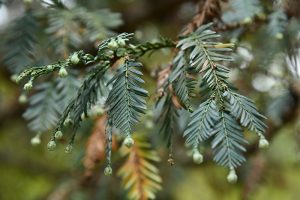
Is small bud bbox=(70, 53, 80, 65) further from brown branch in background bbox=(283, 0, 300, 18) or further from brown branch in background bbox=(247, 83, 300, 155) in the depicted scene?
brown branch in background bbox=(247, 83, 300, 155)

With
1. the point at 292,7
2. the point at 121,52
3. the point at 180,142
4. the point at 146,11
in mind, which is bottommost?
the point at 180,142

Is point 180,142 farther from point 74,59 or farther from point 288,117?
point 74,59

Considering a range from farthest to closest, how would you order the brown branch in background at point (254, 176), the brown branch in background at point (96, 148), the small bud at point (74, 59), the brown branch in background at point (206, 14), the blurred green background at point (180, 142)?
the brown branch in background at point (254, 176)
the blurred green background at point (180, 142)
the brown branch in background at point (96, 148)
the brown branch in background at point (206, 14)
the small bud at point (74, 59)

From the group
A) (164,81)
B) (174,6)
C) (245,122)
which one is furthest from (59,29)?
(174,6)

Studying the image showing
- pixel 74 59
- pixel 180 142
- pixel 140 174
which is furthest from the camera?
pixel 180 142

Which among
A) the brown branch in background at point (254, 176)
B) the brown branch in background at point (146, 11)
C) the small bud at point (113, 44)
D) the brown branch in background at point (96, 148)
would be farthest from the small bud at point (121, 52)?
the brown branch in background at point (146, 11)

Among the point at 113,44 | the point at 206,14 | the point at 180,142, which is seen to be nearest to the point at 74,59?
the point at 113,44

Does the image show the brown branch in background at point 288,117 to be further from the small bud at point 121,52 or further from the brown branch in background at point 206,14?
the small bud at point 121,52

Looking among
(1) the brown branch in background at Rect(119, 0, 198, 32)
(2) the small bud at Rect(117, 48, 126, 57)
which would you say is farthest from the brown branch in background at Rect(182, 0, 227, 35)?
(1) the brown branch in background at Rect(119, 0, 198, 32)

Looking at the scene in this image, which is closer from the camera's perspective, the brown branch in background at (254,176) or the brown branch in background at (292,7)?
the brown branch in background at (292,7)

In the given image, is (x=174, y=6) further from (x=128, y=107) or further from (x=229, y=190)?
(x=128, y=107)

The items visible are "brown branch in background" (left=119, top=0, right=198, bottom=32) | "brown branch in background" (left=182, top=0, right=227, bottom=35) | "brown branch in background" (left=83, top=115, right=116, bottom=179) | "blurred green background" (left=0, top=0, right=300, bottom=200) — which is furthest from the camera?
"brown branch in background" (left=119, top=0, right=198, bottom=32)
